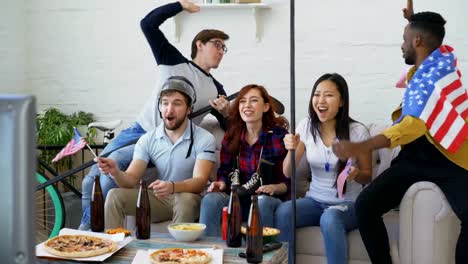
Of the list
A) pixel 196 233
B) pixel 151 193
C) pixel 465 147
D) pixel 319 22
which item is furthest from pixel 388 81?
pixel 196 233

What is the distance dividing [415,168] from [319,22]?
1896mm

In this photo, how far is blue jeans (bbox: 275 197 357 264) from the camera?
3.10 m

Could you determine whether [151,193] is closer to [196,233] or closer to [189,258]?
[196,233]

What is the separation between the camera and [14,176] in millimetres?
721

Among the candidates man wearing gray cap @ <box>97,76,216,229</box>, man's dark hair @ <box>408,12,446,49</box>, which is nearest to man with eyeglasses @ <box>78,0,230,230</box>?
man wearing gray cap @ <box>97,76,216,229</box>

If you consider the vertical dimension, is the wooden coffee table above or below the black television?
below

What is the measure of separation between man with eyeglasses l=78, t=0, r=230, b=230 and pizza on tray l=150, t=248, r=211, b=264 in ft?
4.65

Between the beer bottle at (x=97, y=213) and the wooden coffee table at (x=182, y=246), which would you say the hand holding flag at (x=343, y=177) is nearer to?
the wooden coffee table at (x=182, y=246)

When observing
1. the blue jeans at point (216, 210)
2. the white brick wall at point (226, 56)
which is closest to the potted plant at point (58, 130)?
the white brick wall at point (226, 56)

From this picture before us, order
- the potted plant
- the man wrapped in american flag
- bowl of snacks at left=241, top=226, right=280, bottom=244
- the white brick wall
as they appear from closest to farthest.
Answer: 1. bowl of snacks at left=241, top=226, right=280, bottom=244
2. the man wrapped in american flag
3. the white brick wall
4. the potted plant

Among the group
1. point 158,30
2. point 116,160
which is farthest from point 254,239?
point 158,30

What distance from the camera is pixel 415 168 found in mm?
3023

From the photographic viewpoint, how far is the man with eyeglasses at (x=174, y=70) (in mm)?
3809

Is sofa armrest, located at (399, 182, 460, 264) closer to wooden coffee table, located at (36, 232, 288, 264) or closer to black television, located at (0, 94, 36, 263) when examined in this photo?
wooden coffee table, located at (36, 232, 288, 264)
